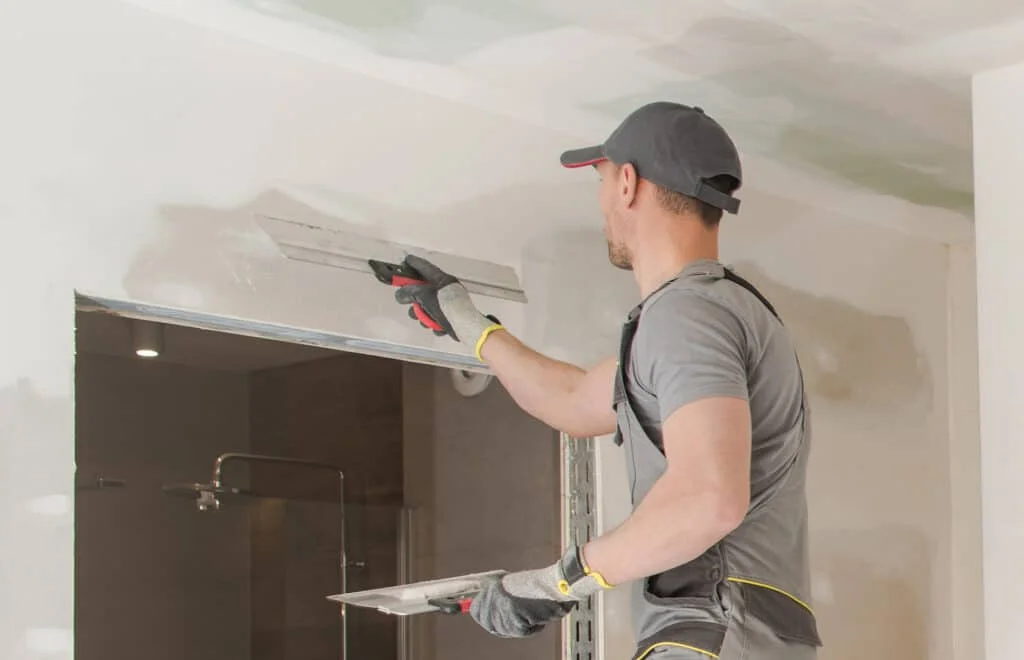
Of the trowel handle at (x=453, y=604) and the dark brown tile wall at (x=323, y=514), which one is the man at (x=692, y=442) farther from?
the dark brown tile wall at (x=323, y=514)

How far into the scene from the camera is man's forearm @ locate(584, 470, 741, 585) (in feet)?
5.67

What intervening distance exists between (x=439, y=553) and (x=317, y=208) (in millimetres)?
1006

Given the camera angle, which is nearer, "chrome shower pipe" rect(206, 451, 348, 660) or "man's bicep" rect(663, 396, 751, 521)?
"man's bicep" rect(663, 396, 751, 521)

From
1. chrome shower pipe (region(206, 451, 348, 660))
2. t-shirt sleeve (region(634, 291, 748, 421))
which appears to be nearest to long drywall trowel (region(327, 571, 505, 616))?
t-shirt sleeve (region(634, 291, 748, 421))

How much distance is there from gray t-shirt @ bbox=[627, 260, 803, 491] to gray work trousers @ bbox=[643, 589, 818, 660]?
7.6 inches

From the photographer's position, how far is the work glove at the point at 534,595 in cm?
187

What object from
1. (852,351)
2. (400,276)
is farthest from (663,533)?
(852,351)

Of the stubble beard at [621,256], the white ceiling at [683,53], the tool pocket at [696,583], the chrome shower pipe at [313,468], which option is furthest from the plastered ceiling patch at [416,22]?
the tool pocket at [696,583]

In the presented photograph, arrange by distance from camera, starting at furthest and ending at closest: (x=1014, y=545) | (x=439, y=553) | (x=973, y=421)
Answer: (x=973, y=421), (x=439, y=553), (x=1014, y=545)

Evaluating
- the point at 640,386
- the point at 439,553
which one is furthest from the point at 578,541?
the point at 640,386

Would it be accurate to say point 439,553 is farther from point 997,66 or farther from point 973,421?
point 973,421

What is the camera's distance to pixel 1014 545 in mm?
2732

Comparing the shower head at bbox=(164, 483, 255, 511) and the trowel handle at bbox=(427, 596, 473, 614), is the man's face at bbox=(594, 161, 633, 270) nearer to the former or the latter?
the trowel handle at bbox=(427, 596, 473, 614)

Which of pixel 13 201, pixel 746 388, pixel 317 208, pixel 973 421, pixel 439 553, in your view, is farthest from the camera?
pixel 973 421
